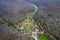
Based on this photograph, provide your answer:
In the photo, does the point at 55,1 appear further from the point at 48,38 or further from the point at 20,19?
the point at 48,38

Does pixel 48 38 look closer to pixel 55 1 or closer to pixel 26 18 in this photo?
pixel 26 18

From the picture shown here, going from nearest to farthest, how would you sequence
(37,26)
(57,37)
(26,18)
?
(57,37) < (37,26) < (26,18)

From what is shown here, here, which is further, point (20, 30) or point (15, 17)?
point (15, 17)

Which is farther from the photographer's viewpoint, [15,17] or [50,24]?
[15,17]

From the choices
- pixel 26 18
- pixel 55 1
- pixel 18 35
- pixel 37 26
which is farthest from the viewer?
pixel 55 1

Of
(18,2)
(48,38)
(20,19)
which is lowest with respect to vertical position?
(48,38)

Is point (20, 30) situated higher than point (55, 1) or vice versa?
point (55, 1)

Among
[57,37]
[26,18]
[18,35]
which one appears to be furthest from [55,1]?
[18,35]

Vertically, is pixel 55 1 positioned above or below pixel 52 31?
above

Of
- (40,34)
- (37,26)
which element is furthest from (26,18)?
(40,34)
